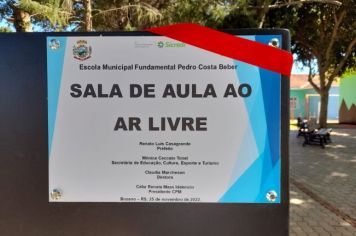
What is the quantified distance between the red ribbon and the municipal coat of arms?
0.27m

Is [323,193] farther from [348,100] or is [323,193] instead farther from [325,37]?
[348,100]

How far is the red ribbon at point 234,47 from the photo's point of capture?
168 centimetres

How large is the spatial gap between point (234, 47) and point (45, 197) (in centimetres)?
99

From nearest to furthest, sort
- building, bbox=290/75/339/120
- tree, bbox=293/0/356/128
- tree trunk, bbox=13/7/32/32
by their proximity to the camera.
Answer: tree trunk, bbox=13/7/32/32 < tree, bbox=293/0/356/128 < building, bbox=290/75/339/120

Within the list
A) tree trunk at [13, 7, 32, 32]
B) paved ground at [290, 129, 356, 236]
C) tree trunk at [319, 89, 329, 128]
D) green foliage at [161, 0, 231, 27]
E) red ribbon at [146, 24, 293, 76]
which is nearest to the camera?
red ribbon at [146, 24, 293, 76]

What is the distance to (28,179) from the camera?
1760 mm

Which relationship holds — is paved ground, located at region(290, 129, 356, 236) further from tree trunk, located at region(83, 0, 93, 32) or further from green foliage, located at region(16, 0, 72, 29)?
green foliage, located at region(16, 0, 72, 29)

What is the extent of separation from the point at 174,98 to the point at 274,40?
463mm

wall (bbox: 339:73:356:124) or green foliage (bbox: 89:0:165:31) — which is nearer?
green foliage (bbox: 89:0:165:31)

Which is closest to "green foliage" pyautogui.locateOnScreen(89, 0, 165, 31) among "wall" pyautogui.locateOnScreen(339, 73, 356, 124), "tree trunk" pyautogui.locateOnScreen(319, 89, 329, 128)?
"tree trunk" pyautogui.locateOnScreen(319, 89, 329, 128)

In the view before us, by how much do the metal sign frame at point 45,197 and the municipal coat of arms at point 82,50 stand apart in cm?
4

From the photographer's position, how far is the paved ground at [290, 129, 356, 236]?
5.25 meters

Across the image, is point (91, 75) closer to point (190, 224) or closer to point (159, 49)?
point (159, 49)

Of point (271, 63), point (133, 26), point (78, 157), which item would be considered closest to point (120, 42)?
point (78, 157)
